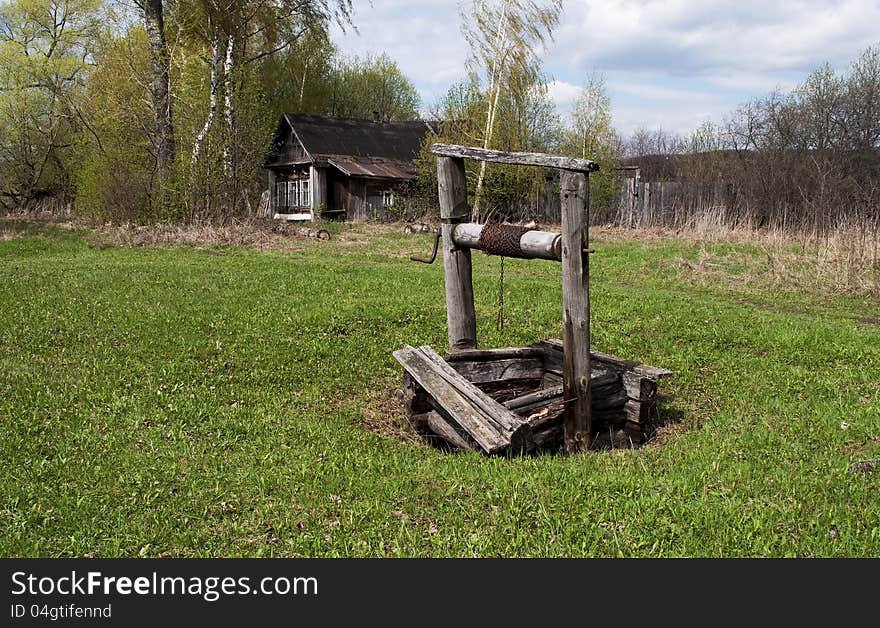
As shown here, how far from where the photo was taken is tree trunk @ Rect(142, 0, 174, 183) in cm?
2364

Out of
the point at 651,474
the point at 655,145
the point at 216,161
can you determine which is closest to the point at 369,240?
the point at 216,161

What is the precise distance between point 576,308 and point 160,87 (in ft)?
73.5

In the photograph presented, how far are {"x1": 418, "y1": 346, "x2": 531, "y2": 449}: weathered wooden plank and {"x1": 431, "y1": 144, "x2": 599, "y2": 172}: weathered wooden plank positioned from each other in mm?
1757

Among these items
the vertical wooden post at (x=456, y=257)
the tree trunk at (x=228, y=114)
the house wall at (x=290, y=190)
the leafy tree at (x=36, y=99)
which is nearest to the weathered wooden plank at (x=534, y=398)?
the vertical wooden post at (x=456, y=257)

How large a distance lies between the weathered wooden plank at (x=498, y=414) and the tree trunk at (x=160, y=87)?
19.6 metres

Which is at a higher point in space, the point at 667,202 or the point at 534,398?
the point at 667,202

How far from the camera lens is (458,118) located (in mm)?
28859

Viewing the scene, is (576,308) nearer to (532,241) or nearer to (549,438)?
(532,241)

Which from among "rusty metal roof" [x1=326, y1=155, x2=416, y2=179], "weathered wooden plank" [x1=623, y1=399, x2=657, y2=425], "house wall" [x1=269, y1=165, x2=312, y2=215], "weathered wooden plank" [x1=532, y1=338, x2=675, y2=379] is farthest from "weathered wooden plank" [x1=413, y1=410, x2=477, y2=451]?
"house wall" [x1=269, y1=165, x2=312, y2=215]

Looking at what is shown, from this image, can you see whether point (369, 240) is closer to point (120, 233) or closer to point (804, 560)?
point (120, 233)

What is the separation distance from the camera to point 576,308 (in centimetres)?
597

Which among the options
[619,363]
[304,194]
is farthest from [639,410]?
[304,194]

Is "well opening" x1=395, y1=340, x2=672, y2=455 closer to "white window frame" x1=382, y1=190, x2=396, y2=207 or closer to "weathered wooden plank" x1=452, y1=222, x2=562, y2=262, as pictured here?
"weathered wooden plank" x1=452, y1=222, x2=562, y2=262

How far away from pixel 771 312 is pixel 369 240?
1409cm
